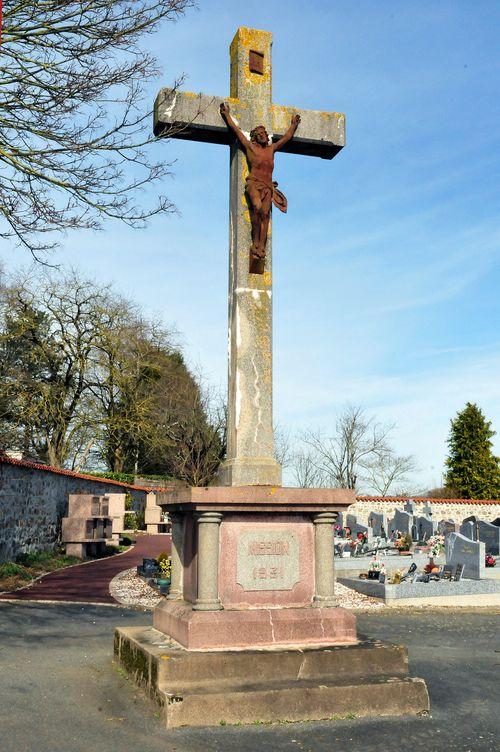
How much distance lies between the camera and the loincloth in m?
6.43

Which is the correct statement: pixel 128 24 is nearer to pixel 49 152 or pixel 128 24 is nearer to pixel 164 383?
pixel 49 152

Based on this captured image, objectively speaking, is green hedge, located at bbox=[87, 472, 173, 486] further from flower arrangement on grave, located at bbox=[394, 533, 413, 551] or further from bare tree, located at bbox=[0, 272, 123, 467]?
flower arrangement on grave, located at bbox=[394, 533, 413, 551]

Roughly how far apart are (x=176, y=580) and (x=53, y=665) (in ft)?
4.59

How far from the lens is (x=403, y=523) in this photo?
883 inches

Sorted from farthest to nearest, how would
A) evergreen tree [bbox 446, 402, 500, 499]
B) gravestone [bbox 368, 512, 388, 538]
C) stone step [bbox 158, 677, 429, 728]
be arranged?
evergreen tree [bbox 446, 402, 500, 499], gravestone [bbox 368, 512, 388, 538], stone step [bbox 158, 677, 429, 728]

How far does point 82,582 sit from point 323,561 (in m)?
9.81

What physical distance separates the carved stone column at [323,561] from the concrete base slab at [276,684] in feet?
1.47

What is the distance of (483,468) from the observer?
143 feet

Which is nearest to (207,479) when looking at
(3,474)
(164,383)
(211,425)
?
(211,425)

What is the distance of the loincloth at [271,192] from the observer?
6426 millimetres

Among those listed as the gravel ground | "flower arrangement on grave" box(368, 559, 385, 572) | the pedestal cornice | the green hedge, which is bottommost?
the gravel ground

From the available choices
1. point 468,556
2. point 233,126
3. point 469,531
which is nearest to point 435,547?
point 468,556

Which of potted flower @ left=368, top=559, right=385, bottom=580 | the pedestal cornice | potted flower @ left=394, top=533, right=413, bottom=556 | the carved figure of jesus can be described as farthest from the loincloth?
potted flower @ left=394, top=533, right=413, bottom=556

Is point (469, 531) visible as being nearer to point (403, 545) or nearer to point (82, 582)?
point (403, 545)
